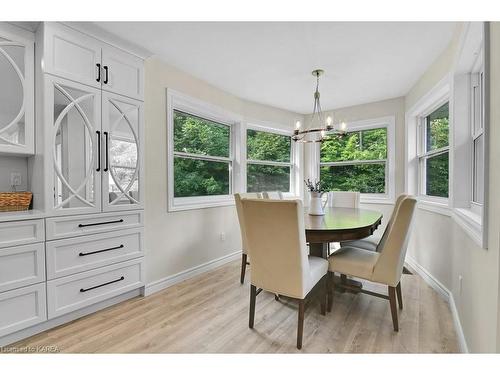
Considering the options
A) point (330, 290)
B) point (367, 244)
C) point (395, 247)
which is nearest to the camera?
point (395, 247)

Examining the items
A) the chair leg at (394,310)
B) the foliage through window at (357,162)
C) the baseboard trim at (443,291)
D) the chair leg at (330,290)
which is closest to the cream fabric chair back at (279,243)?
the chair leg at (330,290)

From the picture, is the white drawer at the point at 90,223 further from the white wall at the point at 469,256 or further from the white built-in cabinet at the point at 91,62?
the white wall at the point at 469,256

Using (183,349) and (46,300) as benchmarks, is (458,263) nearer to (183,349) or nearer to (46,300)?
(183,349)

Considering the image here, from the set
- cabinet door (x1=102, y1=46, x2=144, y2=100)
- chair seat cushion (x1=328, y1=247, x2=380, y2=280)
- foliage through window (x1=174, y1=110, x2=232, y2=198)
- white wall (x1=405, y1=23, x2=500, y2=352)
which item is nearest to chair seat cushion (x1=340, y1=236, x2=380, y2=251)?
chair seat cushion (x1=328, y1=247, x2=380, y2=280)

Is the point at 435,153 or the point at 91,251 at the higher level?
the point at 435,153

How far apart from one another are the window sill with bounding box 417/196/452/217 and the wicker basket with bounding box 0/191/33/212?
11.7 ft

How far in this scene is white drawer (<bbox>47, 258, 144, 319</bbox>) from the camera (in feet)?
6.09

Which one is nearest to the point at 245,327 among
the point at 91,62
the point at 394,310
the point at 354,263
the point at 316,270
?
the point at 316,270

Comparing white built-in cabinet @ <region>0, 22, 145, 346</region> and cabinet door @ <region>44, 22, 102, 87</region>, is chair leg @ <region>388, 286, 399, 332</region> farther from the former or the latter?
Answer: cabinet door @ <region>44, 22, 102, 87</region>

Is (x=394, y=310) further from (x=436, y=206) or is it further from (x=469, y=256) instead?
(x=436, y=206)

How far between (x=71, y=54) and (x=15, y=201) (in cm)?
122

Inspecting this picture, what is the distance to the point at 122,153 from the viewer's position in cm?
230

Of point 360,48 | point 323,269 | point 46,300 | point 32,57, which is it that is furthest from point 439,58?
point 46,300
